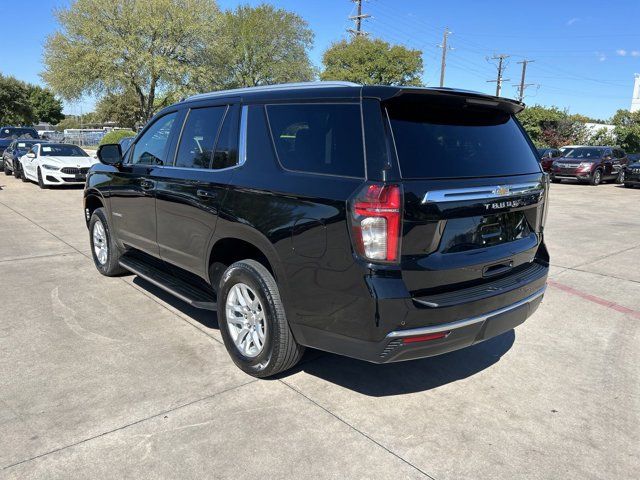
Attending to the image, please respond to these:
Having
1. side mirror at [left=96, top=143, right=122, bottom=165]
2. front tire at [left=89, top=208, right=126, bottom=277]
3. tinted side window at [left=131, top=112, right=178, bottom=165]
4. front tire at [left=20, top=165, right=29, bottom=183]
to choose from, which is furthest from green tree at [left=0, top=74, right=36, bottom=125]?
tinted side window at [left=131, top=112, right=178, bottom=165]

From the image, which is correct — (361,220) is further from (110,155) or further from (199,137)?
(110,155)

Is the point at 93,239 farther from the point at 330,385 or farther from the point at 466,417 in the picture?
the point at 466,417

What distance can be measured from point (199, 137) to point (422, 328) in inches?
96.6

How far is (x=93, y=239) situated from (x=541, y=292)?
5.04 m

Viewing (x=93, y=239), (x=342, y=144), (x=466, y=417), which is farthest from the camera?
(x=93, y=239)

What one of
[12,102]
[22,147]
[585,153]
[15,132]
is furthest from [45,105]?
[585,153]

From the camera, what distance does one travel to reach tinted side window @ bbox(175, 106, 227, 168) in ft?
13.0

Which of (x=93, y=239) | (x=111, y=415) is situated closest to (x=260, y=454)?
(x=111, y=415)

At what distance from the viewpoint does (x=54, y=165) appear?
15.0 m

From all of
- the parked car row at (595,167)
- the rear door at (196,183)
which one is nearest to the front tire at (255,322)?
the rear door at (196,183)

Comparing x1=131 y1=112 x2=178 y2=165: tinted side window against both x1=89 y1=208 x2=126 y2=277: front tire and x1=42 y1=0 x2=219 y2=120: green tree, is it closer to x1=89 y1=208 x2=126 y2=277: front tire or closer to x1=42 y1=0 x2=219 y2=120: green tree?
x1=89 y1=208 x2=126 y2=277: front tire

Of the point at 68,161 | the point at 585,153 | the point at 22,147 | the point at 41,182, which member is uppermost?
the point at 585,153

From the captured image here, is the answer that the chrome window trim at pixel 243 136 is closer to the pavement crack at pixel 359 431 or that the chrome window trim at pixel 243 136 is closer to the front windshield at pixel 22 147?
the pavement crack at pixel 359 431

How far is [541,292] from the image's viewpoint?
11.6 feet
